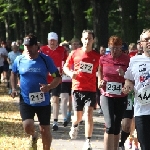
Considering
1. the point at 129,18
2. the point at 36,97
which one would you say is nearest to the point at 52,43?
the point at 36,97

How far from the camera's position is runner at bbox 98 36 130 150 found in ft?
28.6

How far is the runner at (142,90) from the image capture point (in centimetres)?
648

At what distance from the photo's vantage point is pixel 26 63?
28.0 ft

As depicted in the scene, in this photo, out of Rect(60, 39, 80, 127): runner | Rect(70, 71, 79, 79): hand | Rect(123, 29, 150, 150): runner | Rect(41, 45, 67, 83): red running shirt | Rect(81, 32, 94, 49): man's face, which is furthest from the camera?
Rect(60, 39, 80, 127): runner

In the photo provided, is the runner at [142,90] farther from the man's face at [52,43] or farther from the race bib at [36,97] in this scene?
the man's face at [52,43]

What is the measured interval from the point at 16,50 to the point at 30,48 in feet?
43.5

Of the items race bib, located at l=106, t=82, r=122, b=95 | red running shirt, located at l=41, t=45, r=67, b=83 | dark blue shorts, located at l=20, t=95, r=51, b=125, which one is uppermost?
red running shirt, located at l=41, t=45, r=67, b=83

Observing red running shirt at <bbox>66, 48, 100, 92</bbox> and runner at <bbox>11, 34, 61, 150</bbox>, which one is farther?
red running shirt at <bbox>66, 48, 100, 92</bbox>

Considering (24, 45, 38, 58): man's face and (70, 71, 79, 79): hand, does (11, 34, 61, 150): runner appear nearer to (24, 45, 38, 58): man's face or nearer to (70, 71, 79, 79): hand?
(24, 45, 38, 58): man's face

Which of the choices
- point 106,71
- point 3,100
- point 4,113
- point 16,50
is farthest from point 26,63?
point 16,50

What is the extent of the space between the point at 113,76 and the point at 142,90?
2231 mm

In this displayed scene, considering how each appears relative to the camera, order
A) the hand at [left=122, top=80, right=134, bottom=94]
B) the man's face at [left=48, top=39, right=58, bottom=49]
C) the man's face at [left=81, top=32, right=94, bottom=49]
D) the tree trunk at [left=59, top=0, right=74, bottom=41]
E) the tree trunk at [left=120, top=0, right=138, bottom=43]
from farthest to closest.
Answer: the tree trunk at [left=59, top=0, right=74, bottom=41]
the tree trunk at [left=120, top=0, right=138, bottom=43]
the man's face at [left=48, top=39, right=58, bottom=49]
the man's face at [left=81, top=32, right=94, bottom=49]
the hand at [left=122, top=80, right=134, bottom=94]

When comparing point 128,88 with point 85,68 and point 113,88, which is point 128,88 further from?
point 85,68

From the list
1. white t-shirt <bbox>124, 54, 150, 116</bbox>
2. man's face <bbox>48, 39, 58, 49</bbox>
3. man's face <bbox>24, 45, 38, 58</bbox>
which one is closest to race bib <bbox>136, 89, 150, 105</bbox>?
white t-shirt <bbox>124, 54, 150, 116</bbox>
